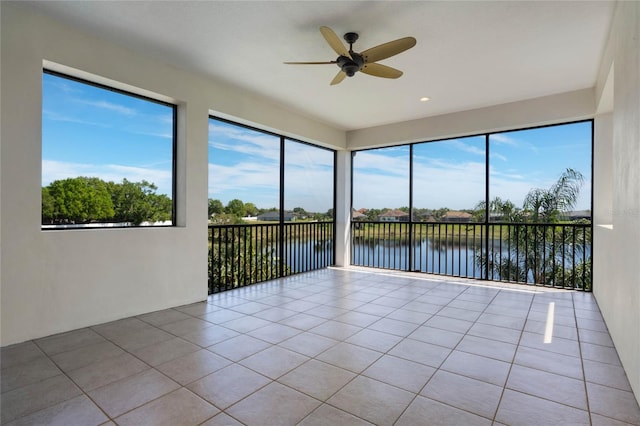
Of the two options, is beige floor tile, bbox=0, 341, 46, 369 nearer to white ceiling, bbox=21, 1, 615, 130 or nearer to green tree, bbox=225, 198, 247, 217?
green tree, bbox=225, 198, 247, 217

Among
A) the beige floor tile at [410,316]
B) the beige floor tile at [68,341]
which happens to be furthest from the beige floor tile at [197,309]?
the beige floor tile at [410,316]

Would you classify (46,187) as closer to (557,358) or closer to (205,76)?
(205,76)

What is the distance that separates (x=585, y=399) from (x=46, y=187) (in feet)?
14.1

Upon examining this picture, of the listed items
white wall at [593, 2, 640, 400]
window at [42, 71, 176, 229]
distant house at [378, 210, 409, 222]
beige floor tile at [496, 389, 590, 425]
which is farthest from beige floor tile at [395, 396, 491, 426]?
distant house at [378, 210, 409, 222]

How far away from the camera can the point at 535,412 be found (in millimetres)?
1765

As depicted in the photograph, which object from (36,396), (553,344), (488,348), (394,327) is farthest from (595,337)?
(36,396)

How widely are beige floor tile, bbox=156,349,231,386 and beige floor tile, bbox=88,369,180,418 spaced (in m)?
0.06

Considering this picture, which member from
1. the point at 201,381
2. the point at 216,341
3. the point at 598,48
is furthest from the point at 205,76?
the point at 598,48

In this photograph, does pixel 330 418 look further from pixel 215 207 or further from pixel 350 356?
pixel 215 207

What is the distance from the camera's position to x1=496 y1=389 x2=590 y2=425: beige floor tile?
1.69 metres

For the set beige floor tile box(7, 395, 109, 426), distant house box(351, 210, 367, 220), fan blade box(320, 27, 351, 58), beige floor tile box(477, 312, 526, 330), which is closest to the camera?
beige floor tile box(7, 395, 109, 426)

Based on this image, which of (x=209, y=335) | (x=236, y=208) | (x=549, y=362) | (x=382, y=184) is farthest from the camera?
(x=382, y=184)

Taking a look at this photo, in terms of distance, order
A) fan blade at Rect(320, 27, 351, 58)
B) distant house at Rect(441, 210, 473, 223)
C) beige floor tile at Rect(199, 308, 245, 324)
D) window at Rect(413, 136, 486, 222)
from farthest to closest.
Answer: distant house at Rect(441, 210, 473, 223) → window at Rect(413, 136, 486, 222) → beige floor tile at Rect(199, 308, 245, 324) → fan blade at Rect(320, 27, 351, 58)

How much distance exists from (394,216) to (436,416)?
459 centimetres
